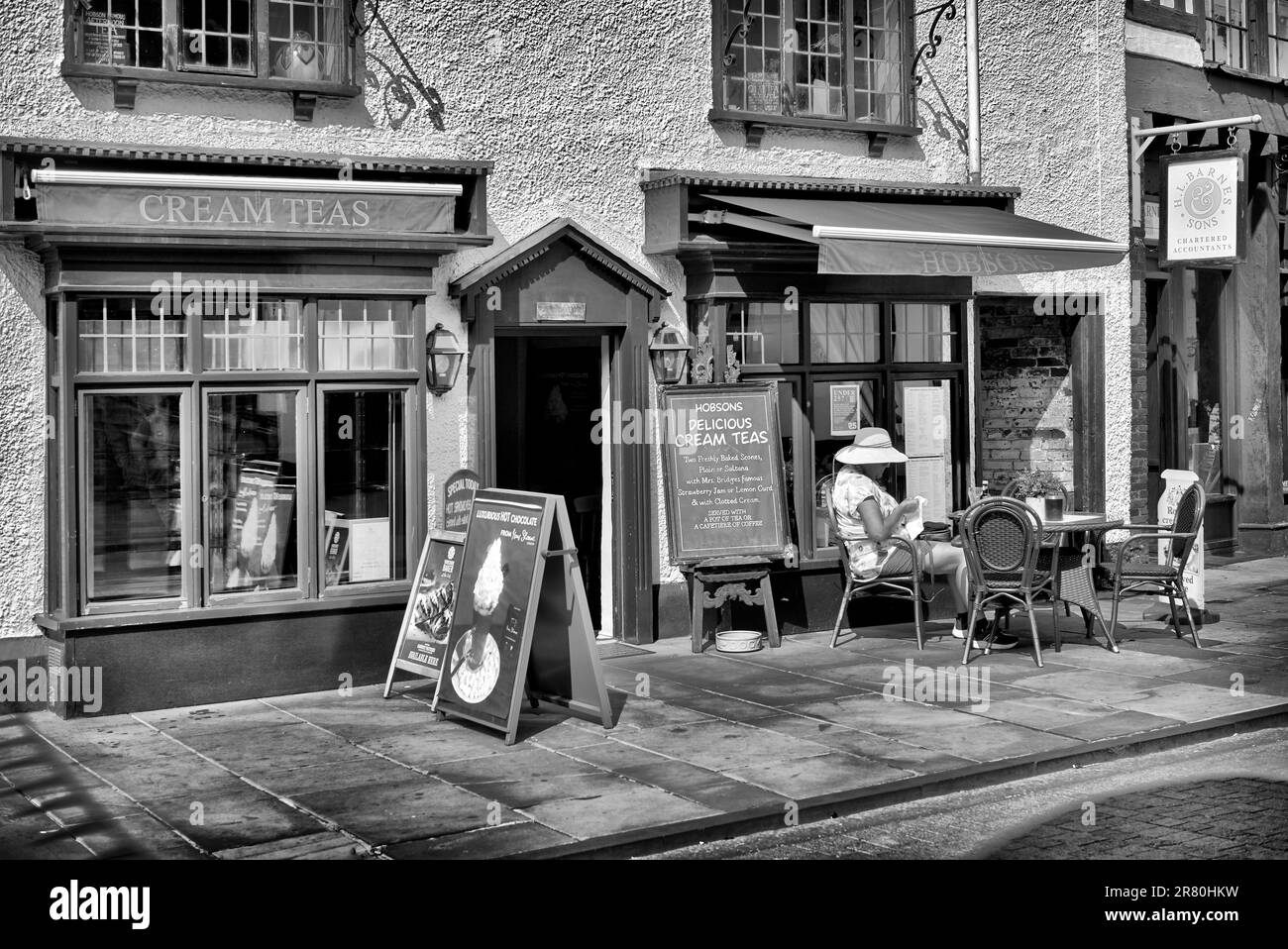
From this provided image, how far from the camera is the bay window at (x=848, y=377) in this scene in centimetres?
1165

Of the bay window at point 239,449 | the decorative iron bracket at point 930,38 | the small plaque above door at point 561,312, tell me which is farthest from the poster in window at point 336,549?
the decorative iron bracket at point 930,38

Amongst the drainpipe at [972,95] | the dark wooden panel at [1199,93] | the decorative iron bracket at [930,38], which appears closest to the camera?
the decorative iron bracket at [930,38]

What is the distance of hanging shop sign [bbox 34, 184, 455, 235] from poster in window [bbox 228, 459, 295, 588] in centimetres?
149

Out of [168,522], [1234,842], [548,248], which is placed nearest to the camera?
[1234,842]

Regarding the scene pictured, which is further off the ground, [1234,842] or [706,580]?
[706,580]

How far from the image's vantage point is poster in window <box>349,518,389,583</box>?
9.86m

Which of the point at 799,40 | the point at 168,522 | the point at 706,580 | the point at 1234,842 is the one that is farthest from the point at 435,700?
the point at 799,40

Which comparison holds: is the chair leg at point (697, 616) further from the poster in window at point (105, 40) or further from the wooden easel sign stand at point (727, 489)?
the poster in window at point (105, 40)

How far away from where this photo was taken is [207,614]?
360 inches

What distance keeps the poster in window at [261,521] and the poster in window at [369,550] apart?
45 centimetres

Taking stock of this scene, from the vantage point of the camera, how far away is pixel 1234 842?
614 centimetres

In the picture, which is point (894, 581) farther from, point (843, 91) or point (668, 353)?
point (843, 91)

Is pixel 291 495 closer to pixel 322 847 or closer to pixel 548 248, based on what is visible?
pixel 548 248
